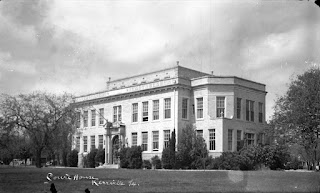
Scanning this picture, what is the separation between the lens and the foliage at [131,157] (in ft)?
52.7

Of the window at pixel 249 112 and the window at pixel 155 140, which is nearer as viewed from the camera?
the window at pixel 155 140

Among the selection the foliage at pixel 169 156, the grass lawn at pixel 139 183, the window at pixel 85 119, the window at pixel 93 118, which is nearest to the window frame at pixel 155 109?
the foliage at pixel 169 156

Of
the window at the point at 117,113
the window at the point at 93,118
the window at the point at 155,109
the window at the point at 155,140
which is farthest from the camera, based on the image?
the window at the point at 155,109

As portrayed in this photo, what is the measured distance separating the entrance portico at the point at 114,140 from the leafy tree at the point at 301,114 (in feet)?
34.6

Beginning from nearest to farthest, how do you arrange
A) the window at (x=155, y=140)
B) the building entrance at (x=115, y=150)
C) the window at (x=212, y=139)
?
the building entrance at (x=115, y=150), the window at (x=155, y=140), the window at (x=212, y=139)

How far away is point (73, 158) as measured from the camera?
15.9 metres

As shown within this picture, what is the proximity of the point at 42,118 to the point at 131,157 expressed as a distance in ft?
13.0

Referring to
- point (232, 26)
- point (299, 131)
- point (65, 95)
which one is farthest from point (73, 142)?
point (299, 131)

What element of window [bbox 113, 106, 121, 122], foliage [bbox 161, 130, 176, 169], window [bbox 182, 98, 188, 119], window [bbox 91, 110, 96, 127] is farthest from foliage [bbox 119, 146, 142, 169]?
window [bbox 182, 98, 188, 119]

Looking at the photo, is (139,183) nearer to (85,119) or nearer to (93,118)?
(93,118)

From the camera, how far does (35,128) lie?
55.4 ft

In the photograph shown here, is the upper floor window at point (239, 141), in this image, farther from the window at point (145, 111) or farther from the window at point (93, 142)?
the window at point (93, 142)

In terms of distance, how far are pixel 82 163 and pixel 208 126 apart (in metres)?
11.6

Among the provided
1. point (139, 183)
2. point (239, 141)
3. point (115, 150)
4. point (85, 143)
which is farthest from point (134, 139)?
point (239, 141)
